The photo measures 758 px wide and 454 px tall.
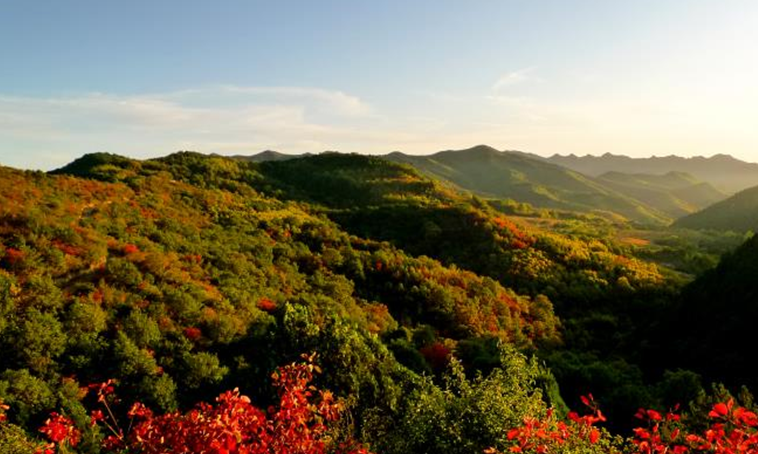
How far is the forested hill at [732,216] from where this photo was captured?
398 ft

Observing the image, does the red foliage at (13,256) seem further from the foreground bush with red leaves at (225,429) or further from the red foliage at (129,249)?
the foreground bush with red leaves at (225,429)

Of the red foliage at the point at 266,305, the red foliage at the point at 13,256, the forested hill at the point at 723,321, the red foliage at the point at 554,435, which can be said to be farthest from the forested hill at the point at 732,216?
the red foliage at the point at 13,256

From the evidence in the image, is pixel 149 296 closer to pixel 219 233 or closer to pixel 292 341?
pixel 292 341

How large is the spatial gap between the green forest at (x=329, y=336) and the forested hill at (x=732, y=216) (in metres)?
88.6

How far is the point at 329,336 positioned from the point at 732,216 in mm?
156131

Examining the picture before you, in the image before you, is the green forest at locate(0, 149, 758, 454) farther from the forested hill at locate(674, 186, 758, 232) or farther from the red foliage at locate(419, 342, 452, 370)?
the forested hill at locate(674, 186, 758, 232)

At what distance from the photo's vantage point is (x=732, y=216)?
13325 cm

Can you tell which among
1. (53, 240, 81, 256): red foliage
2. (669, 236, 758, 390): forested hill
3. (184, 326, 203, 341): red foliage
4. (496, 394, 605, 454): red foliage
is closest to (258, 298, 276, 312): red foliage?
(184, 326, 203, 341): red foliage

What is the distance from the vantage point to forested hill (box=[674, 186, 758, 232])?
12138 cm

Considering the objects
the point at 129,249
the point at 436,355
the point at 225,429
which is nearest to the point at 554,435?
the point at 225,429

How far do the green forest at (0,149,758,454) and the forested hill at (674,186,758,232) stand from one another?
291 feet

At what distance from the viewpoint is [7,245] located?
2214cm

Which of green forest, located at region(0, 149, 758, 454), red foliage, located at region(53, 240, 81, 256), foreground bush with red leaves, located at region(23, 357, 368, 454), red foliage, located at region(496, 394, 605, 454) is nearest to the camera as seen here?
foreground bush with red leaves, located at region(23, 357, 368, 454)

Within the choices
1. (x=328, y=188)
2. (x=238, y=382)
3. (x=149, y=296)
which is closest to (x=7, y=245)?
(x=149, y=296)
